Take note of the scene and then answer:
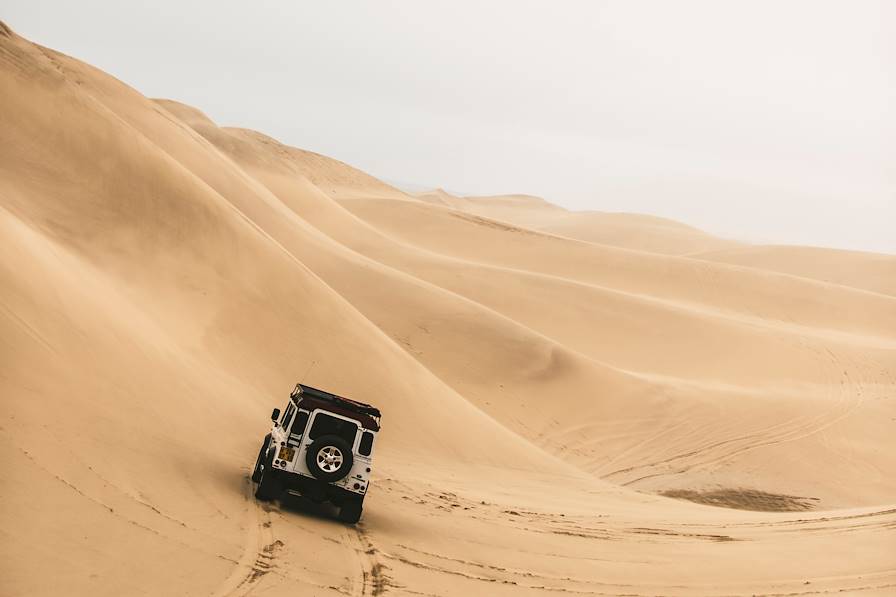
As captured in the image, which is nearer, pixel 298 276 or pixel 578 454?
pixel 298 276

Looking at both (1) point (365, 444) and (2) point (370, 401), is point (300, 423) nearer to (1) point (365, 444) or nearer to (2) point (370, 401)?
(1) point (365, 444)

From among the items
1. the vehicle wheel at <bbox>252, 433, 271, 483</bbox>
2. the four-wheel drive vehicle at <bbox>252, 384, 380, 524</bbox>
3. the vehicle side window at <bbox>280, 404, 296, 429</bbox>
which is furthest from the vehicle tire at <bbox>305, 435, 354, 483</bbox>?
the vehicle wheel at <bbox>252, 433, 271, 483</bbox>

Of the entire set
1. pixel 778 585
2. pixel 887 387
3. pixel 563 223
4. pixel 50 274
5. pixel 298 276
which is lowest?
pixel 778 585

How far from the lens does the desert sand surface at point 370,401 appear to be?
7988mm

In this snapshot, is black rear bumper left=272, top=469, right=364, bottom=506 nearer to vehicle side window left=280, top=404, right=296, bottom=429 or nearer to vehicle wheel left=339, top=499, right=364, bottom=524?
vehicle wheel left=339, top=499, right=364, bottom=524

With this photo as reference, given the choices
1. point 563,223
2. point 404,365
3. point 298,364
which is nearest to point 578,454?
point 404,365

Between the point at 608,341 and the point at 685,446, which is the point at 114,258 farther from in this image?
the point at 608,341

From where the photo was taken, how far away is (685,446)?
21484 mm

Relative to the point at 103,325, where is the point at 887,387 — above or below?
above

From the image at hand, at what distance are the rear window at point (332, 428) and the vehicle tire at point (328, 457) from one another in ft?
0.50

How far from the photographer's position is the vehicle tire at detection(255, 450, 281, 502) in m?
9.52

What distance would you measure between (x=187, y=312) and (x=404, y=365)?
15.1 feet

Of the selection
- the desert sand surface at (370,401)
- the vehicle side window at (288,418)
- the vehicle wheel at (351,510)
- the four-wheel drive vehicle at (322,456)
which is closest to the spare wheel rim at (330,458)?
the four-wheel drive vehicle at (322,456)

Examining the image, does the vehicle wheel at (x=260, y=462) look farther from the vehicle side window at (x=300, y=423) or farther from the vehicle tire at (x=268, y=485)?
the vehicle side window at (x=300, y=423)
